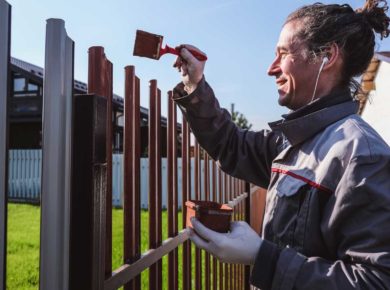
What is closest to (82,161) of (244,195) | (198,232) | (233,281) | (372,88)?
(198,232)

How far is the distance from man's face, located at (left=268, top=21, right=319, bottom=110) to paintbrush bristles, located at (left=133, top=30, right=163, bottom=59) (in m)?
0.52

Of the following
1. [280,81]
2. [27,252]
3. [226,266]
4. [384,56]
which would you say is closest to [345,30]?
[280,81]

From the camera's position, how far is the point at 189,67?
2014 mm

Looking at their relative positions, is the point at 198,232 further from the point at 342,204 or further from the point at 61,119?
the point at 61,119

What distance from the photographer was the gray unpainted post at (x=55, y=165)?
0.94 m

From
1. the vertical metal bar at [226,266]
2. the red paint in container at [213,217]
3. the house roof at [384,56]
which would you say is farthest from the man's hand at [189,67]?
the house roof at [384,56]

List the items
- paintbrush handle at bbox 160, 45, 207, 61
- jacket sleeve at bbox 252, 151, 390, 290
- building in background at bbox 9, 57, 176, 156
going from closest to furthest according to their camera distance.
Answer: jacket sleeve at bbox 252, 151, 390, 290, paintbrush handle at bbox 160, 45, 207, 61, building in background at bbox 9, 57, 176, 156

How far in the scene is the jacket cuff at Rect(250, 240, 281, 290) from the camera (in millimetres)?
1271

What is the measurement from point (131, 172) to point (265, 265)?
2.06ft

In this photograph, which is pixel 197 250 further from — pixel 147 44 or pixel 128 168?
pixel 147 44

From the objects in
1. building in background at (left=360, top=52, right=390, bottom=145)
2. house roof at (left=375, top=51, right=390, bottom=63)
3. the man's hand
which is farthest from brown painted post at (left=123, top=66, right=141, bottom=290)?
building in background at (left=360, top=52, right=390, bottom=145)

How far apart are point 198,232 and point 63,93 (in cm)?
70

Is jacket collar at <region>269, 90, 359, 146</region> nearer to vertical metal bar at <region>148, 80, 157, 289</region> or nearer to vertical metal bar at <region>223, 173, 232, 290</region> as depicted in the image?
vertical metal bar at <region>148, 80, 157, 289</region>

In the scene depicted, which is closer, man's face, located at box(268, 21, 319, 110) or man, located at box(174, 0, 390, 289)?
man, located at box(174, 0, 390, 289)
